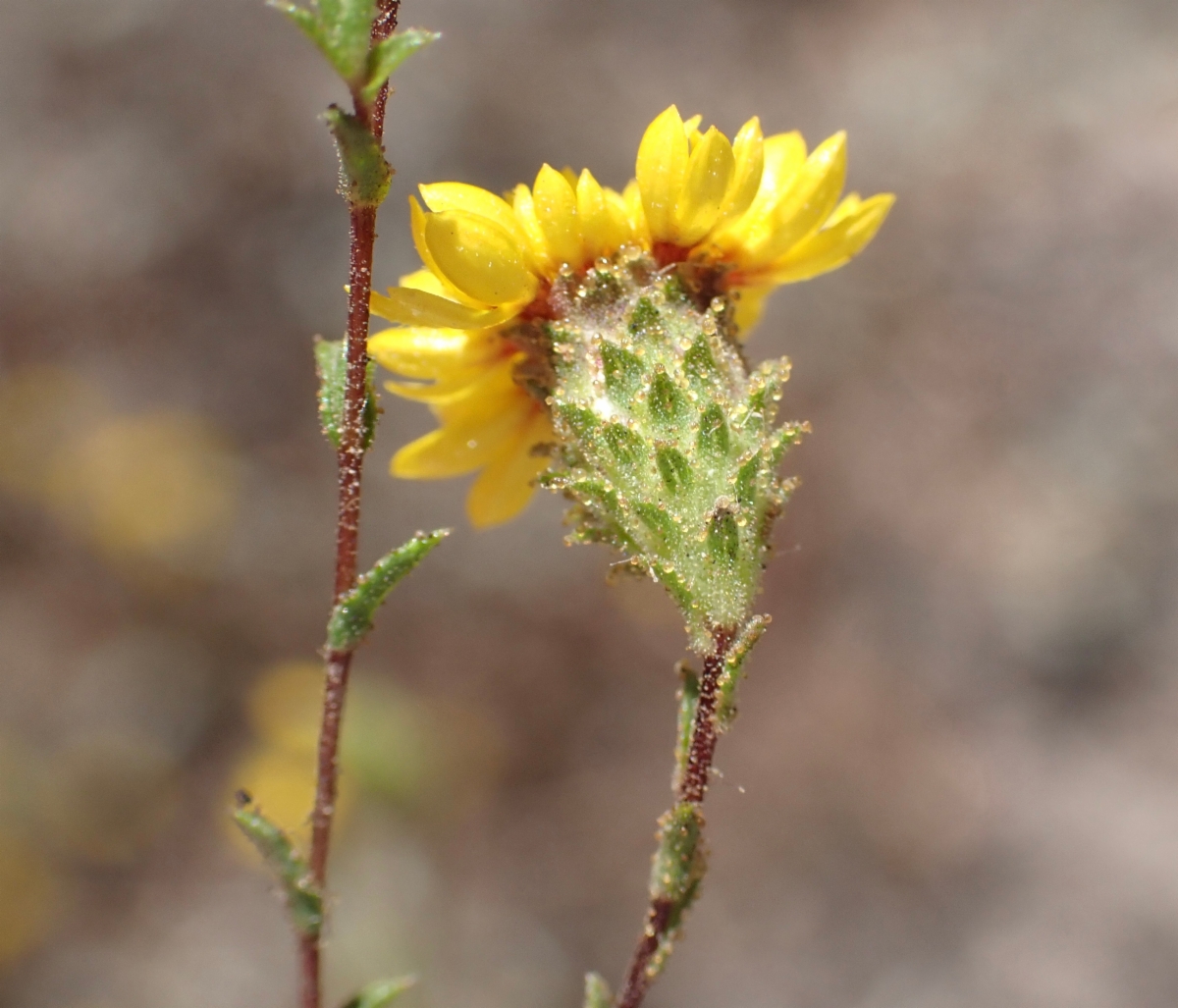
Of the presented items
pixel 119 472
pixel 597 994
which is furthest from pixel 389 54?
pixel 119 472

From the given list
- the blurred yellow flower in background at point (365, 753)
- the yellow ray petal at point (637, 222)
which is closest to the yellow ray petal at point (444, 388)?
the yellow ray petal at point (637, 222)

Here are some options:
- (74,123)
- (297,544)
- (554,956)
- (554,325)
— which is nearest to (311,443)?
(297,544)

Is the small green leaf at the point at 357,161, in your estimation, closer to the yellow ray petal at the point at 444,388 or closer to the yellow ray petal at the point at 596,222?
the yellow ray petal at the point at 596,222

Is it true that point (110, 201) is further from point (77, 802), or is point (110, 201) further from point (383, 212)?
point (77, 802)

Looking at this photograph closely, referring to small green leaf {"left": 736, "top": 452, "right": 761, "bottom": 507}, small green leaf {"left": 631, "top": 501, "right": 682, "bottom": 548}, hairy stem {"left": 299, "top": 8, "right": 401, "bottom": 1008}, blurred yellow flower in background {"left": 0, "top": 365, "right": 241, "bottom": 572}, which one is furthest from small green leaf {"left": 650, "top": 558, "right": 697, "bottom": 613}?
blurred yellow flower in background {"left": 0, "top": 365, "right": 241, "bottom": 572}

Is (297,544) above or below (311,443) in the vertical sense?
below

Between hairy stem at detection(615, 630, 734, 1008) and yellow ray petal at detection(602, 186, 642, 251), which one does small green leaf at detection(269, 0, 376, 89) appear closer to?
yellow ray petal at detection(602, 186, 642, 251)

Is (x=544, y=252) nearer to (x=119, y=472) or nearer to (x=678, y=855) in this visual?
(x=678, y=855)
